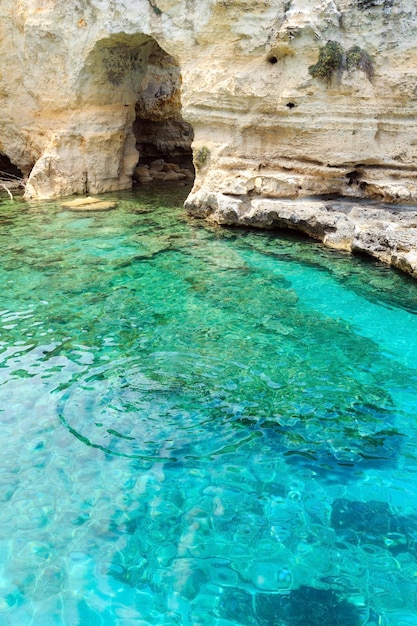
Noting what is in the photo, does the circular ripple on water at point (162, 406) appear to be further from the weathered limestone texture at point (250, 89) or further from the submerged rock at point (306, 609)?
the weathered limestone texture at point (250, 89)

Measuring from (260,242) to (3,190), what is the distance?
887 cm

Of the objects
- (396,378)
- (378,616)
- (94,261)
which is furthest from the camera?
(94,261)

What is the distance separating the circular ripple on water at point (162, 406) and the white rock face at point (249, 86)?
18.0ft

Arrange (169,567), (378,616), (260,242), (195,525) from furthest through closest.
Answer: (260,242), (195,525), (169,567), (378,616)

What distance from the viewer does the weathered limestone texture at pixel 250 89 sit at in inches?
356

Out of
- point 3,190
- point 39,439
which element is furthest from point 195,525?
point 3,190

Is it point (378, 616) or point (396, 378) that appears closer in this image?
point (378, 616)

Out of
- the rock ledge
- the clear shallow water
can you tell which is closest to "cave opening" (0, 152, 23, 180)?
the rock ledge

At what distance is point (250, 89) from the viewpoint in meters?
9.91

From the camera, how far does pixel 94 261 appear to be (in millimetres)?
8641

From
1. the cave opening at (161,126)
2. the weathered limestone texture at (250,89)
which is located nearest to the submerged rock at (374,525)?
the weathered limestone texture at (250,89)

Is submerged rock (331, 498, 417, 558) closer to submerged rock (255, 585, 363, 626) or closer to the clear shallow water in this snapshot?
the clear shallow water

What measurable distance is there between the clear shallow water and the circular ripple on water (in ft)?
0.06

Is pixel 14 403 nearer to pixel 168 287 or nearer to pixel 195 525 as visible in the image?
pixel 195 525
